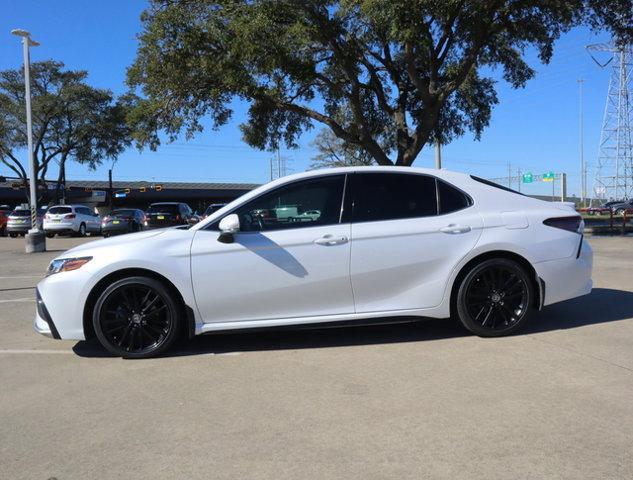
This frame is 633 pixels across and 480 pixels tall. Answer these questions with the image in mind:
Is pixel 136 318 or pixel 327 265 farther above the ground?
pixel 327 265

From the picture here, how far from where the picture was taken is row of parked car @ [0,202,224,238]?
2553 centimetres

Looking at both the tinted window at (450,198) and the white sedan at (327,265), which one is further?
the tinted window at (450,198)

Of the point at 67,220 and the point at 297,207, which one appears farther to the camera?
the point at 67,220

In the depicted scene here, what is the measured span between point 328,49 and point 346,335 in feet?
52.3

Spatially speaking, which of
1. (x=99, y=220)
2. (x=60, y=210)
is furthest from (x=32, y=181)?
(x=99, y=220)

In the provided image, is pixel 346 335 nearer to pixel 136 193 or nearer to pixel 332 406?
pixel 332 406

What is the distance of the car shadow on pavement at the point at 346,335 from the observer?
5.65 m

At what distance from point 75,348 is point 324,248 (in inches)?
108

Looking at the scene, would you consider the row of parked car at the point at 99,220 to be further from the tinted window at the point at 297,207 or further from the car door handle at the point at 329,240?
the car door handle at the point at 329,240

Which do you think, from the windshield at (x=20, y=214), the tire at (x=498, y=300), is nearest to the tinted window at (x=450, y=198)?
the tire at (x=498, y=300)

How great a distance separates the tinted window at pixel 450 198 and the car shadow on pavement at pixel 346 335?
1.15 metres

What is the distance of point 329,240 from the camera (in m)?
5.32

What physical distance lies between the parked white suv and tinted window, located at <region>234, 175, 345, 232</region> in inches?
1010

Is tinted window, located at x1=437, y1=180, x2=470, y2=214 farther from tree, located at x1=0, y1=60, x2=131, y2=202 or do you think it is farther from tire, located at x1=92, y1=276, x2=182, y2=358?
tree, located at x1=0, y1=60, x2=131, y2=202
